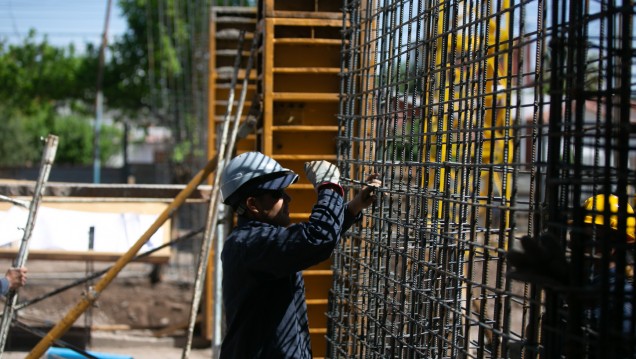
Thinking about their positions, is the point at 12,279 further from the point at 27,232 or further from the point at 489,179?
the point at 489,179

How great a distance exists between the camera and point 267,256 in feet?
10.6

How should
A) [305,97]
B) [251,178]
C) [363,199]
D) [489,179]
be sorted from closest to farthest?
1. [489,179]
2. [251,178]
3. [363,199]
4. [305,97]

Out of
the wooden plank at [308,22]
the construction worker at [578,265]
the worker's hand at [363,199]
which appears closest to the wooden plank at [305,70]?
the wooden plank at [308,22]

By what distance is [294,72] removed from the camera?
5473 millimetres

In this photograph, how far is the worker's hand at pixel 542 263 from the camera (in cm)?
232

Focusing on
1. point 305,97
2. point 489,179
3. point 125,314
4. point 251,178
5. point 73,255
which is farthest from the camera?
point 125,314

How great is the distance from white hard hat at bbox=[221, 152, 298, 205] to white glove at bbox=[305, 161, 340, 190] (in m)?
0.16

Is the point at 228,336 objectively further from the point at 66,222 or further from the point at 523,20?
the point at 66,222


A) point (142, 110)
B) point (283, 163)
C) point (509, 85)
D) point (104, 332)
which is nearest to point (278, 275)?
point (509, 85)

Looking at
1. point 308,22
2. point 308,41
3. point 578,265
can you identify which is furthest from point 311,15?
point 578,265

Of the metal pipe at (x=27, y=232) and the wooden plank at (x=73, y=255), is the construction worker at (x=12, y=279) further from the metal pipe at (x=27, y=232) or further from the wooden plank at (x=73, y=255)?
the wooden plank at (x=73, y=255)

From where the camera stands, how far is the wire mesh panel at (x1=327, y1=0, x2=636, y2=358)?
91.9 inches

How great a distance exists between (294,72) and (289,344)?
261 cm

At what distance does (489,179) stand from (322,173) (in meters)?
0.92
